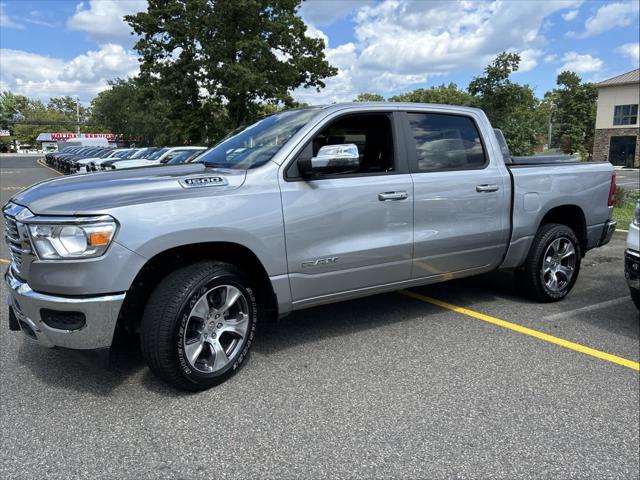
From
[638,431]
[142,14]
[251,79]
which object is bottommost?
[638,431]

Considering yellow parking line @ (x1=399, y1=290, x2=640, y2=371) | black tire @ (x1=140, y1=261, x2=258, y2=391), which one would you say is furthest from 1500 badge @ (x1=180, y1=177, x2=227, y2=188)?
yellow parking line @ (x1=399, y1=290, x2=640, y2=371)

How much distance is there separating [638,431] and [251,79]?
91.4 feet

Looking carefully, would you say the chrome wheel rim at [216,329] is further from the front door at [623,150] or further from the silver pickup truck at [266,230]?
the front door at [623,150]

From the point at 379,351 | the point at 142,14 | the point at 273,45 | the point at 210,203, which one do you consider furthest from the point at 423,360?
the point at 142,14

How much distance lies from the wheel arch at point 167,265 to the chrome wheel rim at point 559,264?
2.99 meters

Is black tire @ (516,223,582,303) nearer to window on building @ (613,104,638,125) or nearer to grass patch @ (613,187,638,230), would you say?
grass patch @ (613,187,638,230)

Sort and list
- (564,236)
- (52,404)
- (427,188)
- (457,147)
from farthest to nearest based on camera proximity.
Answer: (564,236)
(457,147)
(427,188)
(52,404)

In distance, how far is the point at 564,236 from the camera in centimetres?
514

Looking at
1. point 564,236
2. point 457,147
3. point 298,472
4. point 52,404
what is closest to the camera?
point 298,472

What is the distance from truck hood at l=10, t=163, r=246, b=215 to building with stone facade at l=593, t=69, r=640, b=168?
47.9 metres

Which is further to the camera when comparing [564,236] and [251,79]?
[251,79]

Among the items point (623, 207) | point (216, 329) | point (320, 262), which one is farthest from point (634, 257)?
point (623, 207)

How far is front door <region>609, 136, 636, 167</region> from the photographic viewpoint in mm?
43688

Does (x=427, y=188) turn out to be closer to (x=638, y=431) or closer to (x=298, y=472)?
(x=638, y=431)
